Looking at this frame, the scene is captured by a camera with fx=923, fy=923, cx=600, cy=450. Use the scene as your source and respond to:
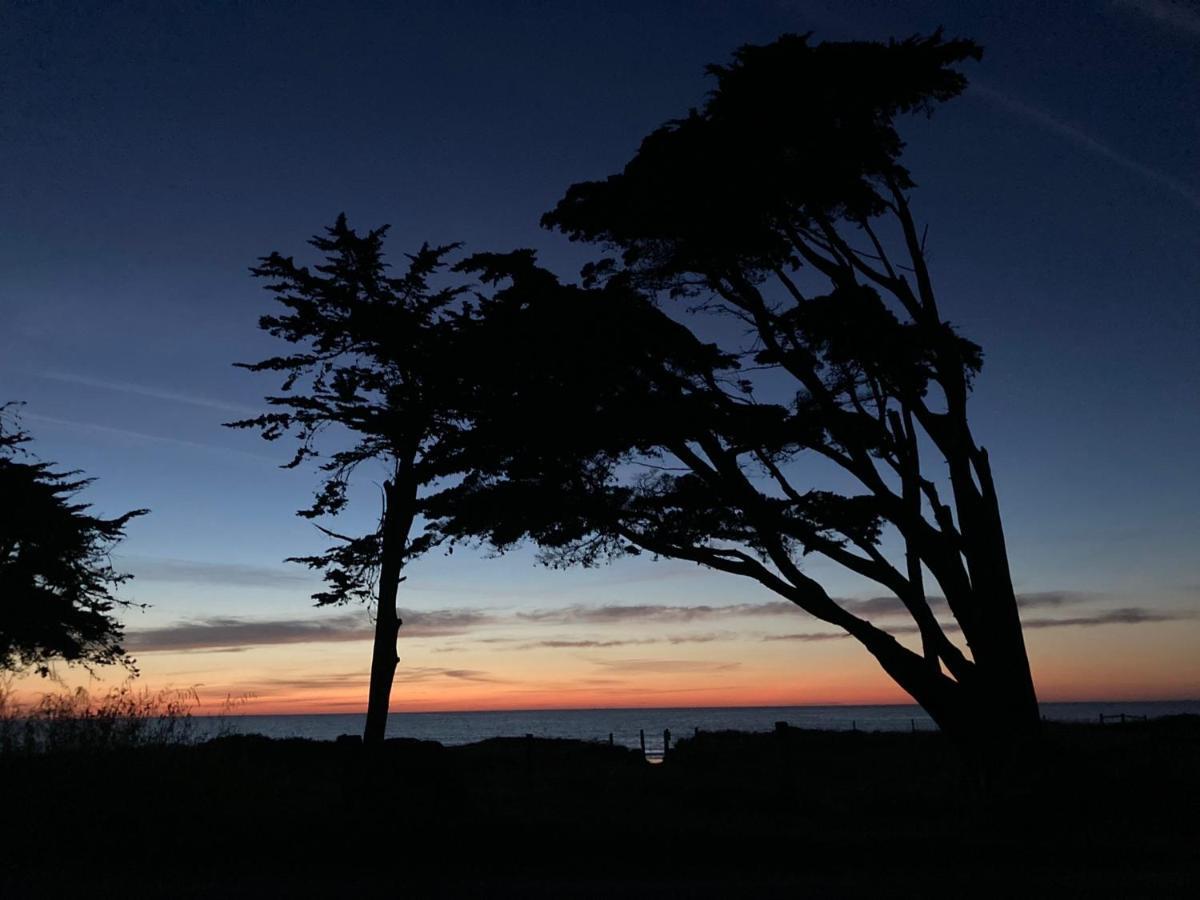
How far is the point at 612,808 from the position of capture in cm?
1295

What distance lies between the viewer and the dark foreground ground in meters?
8.90

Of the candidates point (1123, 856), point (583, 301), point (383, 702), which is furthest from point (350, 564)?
point (1123, 856)

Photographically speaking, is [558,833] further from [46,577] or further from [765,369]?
[46,577]

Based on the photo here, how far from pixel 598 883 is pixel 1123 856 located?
5862 mm

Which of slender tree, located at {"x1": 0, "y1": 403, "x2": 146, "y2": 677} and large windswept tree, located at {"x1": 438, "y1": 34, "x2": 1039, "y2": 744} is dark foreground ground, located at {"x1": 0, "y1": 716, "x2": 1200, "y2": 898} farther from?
slender tree, located at {"x1": 0, "y1": 403, "x2": 146, "y2": 677}

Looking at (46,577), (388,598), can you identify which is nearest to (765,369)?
(388,598)

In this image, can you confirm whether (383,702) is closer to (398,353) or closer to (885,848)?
(398,353)

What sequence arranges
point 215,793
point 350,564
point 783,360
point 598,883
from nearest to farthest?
point 598,883 → point 215,793 → point 783,360 → point 350,564

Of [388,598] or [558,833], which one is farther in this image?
[388,598]

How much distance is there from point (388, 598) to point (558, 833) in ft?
24.7

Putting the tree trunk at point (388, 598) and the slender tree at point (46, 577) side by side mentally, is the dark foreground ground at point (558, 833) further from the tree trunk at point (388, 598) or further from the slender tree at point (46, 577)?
the slender tree at point (46, 577)

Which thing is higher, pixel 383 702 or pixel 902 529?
pixel 902 529

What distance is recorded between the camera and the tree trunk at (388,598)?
1596 cm

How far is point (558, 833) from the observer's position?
34.6 feet
